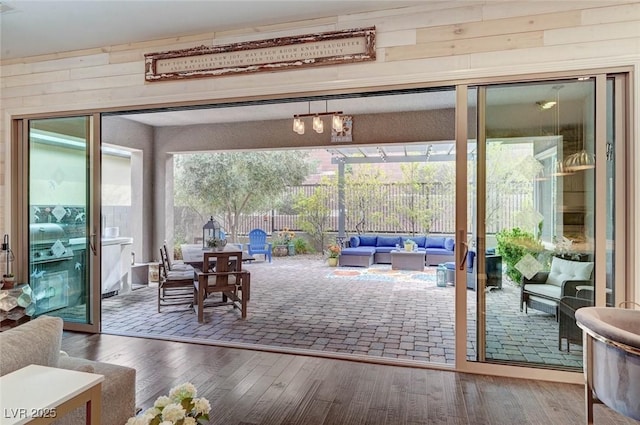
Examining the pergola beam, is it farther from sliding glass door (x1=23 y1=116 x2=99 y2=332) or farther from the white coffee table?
the white coffee table

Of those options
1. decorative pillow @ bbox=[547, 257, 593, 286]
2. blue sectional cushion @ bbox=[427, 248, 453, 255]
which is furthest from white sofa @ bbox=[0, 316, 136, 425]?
blue sectional cushion @ bbox=[427, 248, 453, 255]

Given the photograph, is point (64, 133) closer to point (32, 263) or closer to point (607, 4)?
point (32, 263)

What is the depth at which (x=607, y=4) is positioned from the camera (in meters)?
2.52

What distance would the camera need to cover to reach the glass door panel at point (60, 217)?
12.5ft

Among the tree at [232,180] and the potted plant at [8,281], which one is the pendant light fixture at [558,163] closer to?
the potted plant at [8,281]

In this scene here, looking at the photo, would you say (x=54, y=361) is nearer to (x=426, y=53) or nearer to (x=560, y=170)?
(x=426, y=53)

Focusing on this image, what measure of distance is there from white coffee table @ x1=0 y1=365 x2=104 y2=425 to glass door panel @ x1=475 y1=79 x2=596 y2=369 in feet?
8.52

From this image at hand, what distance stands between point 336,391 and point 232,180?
25.1 ft

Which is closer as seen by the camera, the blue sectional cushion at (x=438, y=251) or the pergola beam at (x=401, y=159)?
the blue sectional cushion at (x=438, y=251)

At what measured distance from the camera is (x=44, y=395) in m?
1.01

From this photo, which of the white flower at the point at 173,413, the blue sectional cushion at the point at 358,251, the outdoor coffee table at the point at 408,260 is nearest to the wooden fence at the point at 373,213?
the blue sectional cushion at the point at 358,251

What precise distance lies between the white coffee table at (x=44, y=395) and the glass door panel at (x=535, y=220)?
2597 millimetres

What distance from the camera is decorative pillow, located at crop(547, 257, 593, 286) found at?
2682 mm

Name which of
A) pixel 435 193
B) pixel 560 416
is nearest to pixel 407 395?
pixel 560 416
